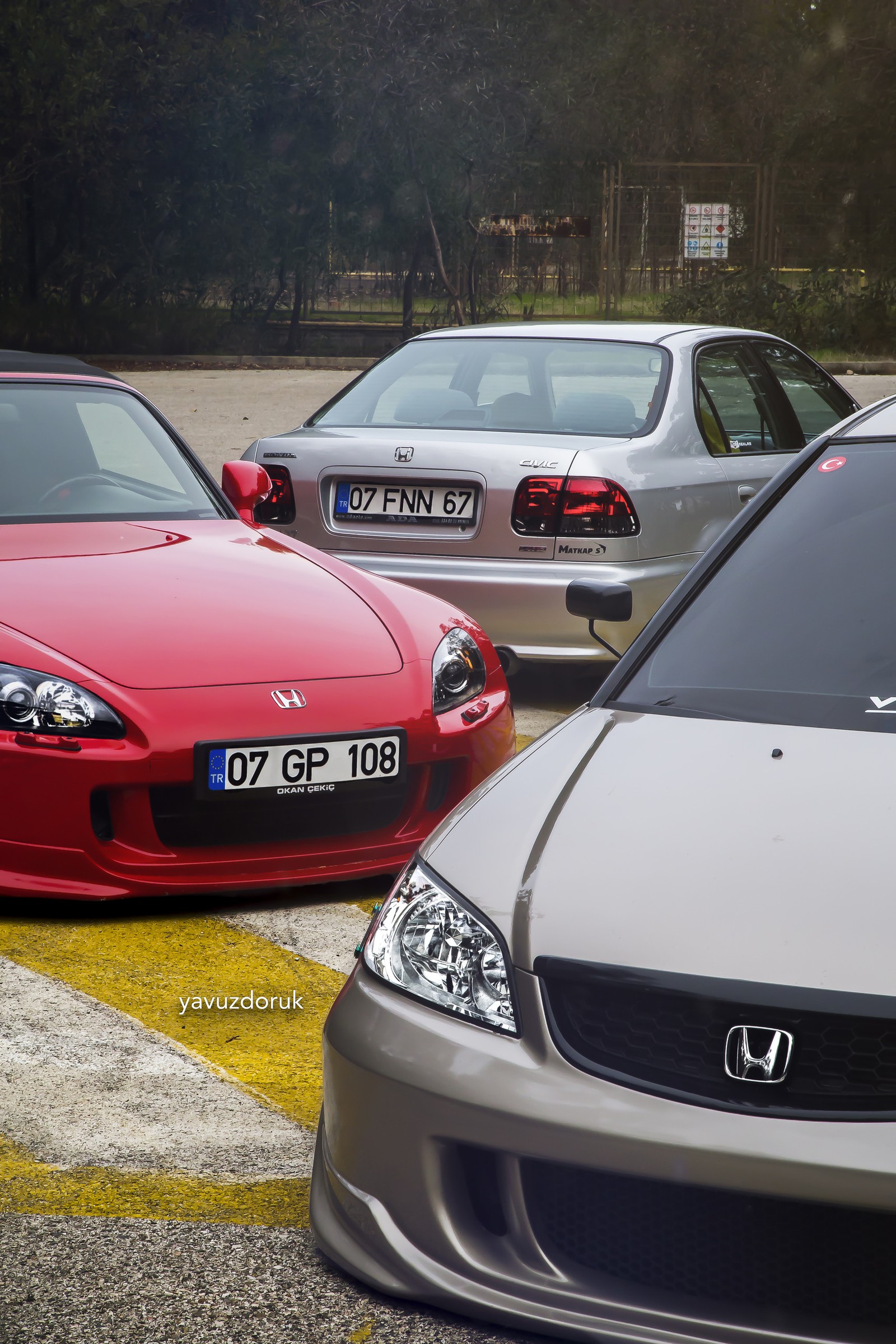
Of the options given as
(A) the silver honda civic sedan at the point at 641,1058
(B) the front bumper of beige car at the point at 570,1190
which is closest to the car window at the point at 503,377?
(A) the silver honda civic sedan at the point at 641,1058

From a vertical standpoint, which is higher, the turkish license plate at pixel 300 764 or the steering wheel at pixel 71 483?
the steering wheel at pixel 71 483

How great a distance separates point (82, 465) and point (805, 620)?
10.1 ft

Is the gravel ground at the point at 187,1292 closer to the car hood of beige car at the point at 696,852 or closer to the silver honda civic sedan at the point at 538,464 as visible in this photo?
the car hood of beige car at the point at 696,852

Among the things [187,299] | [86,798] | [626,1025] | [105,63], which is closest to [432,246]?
[187,299]

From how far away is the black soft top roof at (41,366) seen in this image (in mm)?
5562

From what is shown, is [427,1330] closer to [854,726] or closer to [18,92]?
[854,726]

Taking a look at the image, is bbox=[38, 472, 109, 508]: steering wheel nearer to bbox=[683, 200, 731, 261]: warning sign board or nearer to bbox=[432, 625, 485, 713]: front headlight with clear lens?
bbox=[432, 625, 485, 713]: front headlight with clear lens

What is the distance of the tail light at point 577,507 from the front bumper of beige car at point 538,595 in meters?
0.13

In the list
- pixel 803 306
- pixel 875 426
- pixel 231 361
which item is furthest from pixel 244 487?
pixel 231 361

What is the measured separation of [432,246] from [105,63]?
6334mm

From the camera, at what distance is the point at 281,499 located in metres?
6.61

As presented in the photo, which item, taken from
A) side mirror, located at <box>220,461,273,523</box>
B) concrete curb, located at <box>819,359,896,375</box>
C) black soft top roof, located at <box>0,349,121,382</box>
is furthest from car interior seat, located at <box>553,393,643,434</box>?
concrete curb, located at <box>819,359,896,375</box>

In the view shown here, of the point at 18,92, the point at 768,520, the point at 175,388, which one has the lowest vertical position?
the point at 175,388

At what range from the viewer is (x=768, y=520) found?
3213 millimetres
